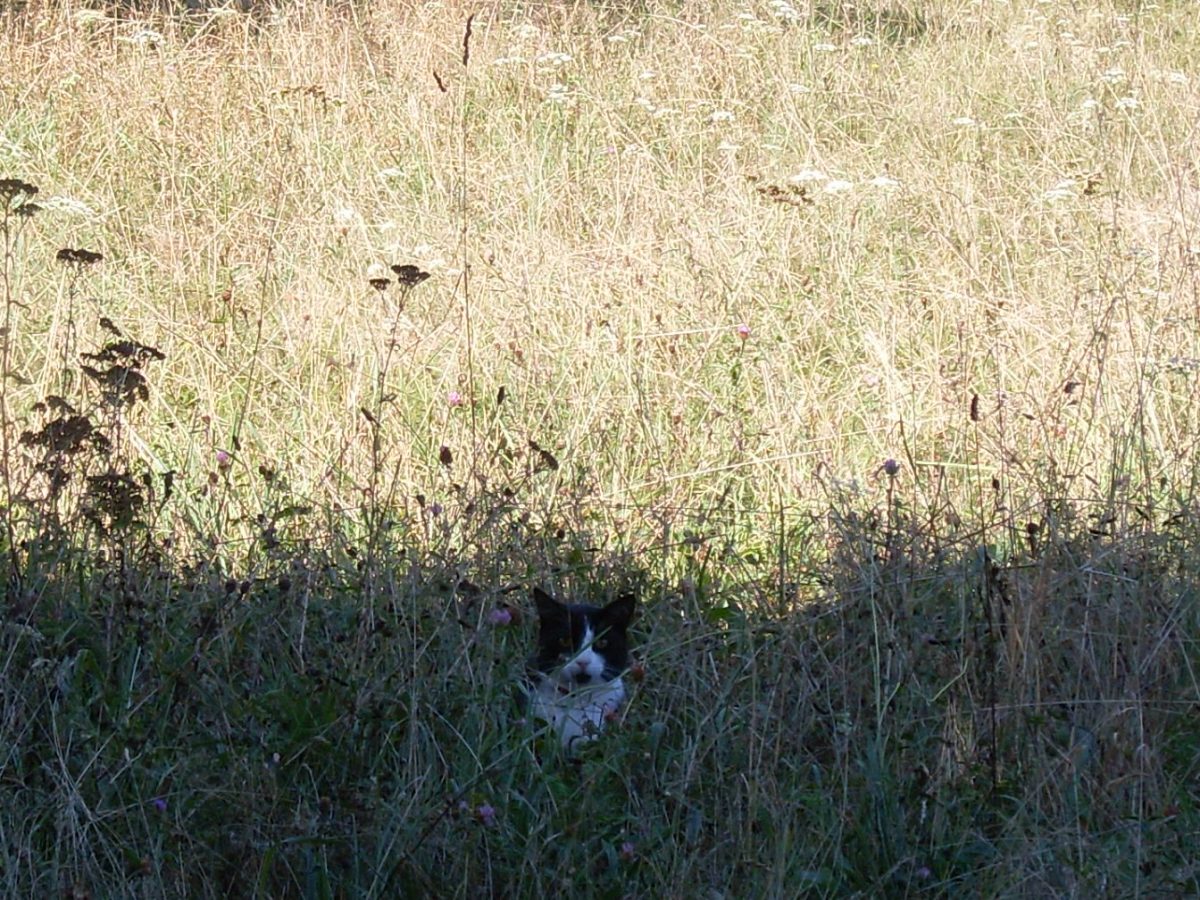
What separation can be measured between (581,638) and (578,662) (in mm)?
97

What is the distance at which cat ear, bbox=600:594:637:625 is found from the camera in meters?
3.00

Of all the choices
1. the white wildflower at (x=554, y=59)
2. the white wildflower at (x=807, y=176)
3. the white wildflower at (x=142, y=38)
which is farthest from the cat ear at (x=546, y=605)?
the white wildflower at (x=142, y=38)

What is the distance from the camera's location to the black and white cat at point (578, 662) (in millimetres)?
2900

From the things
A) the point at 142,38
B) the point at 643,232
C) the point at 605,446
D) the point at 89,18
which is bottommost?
the point at 605,446

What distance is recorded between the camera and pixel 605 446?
4.21m

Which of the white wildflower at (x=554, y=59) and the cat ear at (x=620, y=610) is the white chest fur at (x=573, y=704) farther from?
the white wildflower at (x=554, y=59)

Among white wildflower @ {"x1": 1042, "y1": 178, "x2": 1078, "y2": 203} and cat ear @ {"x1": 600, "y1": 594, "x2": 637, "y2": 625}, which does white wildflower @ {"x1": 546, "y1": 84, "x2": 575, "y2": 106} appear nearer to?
white wildflower @ {"x1": 1042, "y1": 178, "x2": 1078, "y2": 203}

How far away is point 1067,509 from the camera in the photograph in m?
3.28

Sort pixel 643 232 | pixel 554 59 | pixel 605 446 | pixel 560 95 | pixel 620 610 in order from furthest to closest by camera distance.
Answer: pixel 554 59 < pixel 560 95 < pixel 643 232 < pixel 605 446 < pixel 620 610

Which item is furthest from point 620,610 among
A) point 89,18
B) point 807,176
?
point 89,18

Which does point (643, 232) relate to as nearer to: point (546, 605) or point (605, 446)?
point (605, 446)

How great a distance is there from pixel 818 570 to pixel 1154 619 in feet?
2.46

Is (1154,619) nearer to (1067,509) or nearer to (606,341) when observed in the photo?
(1067,509)

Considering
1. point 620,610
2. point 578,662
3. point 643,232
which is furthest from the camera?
point 643,232
